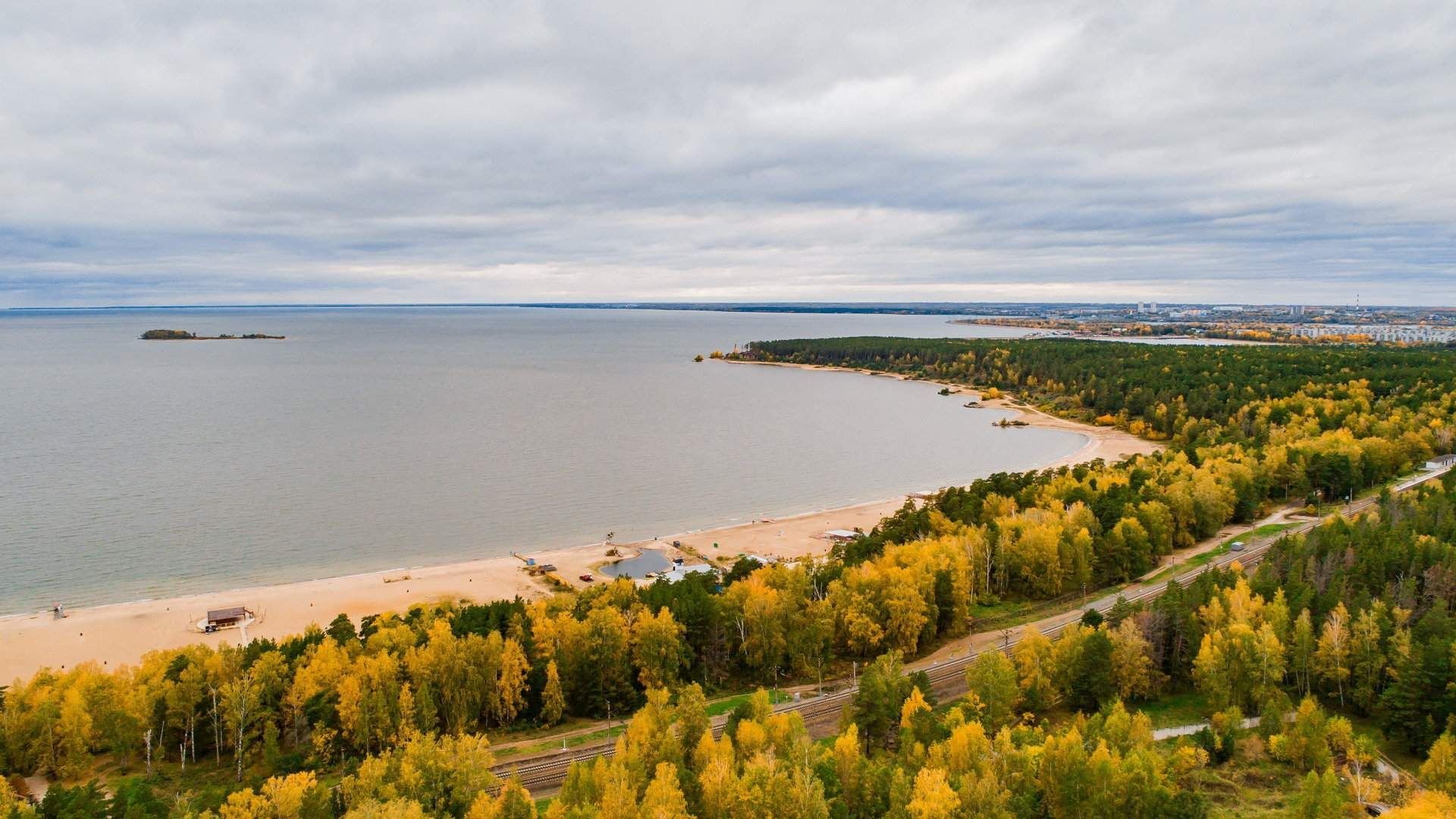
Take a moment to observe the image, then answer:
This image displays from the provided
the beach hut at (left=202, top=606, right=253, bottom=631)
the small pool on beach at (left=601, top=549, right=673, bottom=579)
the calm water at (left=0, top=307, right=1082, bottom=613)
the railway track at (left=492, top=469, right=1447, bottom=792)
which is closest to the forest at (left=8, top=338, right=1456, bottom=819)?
the railway track at (left=492, top=469, right=1447, bottom=792)

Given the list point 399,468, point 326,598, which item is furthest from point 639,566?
point 399,468

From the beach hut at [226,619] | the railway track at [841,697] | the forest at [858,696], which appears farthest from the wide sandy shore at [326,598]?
the railway track at [841,697]

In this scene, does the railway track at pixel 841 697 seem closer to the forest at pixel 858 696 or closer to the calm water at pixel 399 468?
the forest at pixel 858 696

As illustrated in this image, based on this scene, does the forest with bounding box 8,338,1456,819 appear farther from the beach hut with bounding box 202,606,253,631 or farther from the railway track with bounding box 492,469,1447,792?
the beach hut with bounding box 202,606,253,631

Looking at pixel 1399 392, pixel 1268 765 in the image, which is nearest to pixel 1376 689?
pixel 1268 765

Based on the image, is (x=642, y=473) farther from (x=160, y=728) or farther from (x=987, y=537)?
(x=160, y=728)
